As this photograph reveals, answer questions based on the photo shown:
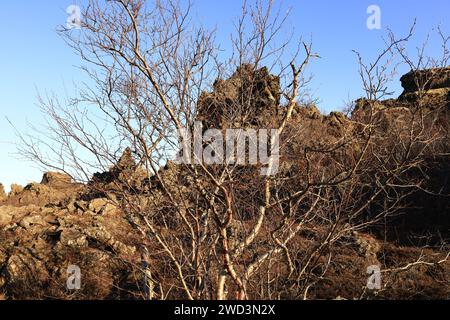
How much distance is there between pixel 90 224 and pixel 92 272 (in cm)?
292

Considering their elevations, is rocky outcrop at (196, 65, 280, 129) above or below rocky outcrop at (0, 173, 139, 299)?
above

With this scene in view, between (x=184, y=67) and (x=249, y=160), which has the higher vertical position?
(x=184, y=67)

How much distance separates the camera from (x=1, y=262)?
12711mm

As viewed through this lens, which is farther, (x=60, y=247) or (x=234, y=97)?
(x=60, y=247)

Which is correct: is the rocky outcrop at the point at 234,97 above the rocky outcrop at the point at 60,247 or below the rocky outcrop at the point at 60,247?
above

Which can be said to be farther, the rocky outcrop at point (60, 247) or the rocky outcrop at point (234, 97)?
the rocky outcrop at point (60, 247)

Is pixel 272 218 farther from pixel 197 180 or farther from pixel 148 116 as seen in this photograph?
pixel 148 116

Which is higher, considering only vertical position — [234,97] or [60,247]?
[234,97]

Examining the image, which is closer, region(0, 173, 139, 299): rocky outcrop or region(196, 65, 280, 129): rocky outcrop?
region(196, 65, 280, 129): rocky outcrop
